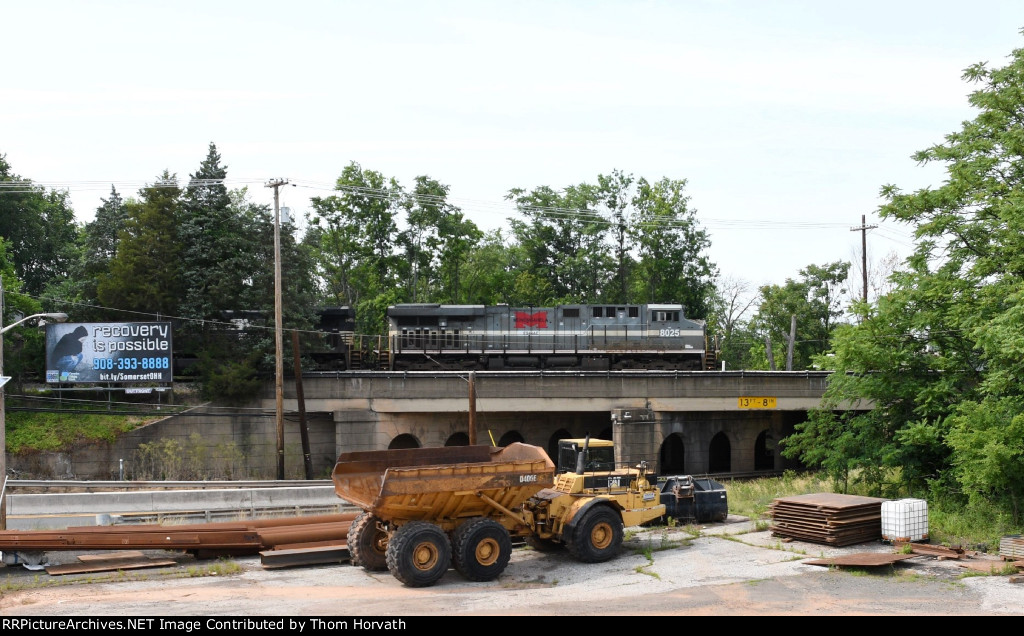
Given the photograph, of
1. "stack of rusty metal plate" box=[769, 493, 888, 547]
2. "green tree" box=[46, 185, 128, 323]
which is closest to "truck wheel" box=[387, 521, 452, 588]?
"stack of rusty metal plate" box=[769, 493, 888, 547]

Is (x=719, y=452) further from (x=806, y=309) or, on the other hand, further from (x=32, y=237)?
(x=32, y=237)

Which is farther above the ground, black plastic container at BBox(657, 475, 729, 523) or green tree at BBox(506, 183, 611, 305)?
green tree at BBox(506, 183, 611, 305)

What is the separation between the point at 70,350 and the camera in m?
33.2

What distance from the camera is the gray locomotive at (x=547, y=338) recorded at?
4084cm

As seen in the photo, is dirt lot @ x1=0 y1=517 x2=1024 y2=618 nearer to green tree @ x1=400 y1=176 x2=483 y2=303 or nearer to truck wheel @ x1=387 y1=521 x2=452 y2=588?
truck wheel @ x1=387 y1=521 x2=452 y2=588

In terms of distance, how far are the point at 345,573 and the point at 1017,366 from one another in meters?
14.8

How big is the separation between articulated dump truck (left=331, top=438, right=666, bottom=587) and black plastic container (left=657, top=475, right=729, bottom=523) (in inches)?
112

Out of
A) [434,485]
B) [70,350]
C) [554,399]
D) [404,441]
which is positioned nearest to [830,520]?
[434,485]

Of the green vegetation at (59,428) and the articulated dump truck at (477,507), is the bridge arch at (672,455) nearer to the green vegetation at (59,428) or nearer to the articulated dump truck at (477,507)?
the green vegetation at (59,428)

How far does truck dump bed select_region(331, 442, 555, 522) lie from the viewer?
48.1 ft

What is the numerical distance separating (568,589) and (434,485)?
112 inches

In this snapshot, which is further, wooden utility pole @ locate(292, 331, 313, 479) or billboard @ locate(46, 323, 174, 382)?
billboard @ locate(46, 323, 174, 382)

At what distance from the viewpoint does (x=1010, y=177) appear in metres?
21.5
